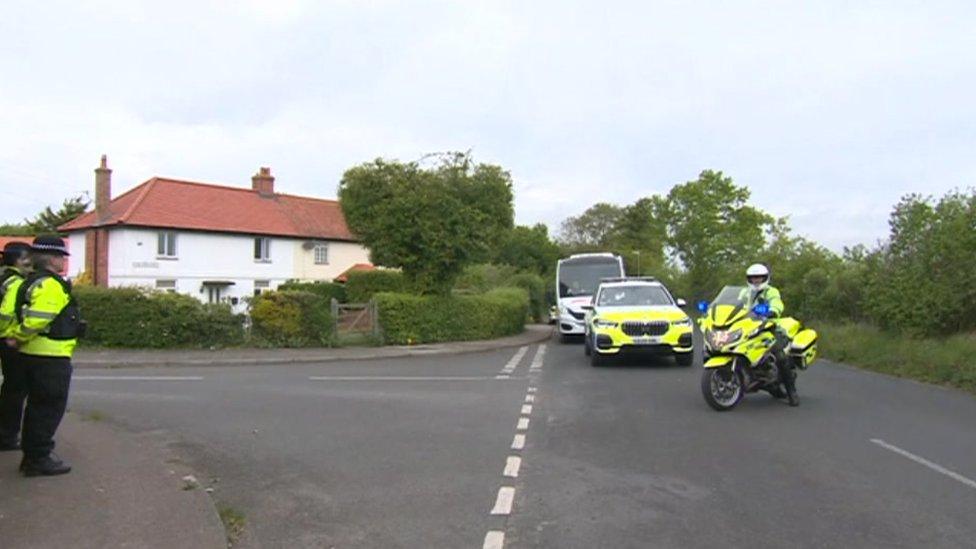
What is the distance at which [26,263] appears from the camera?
6.57m

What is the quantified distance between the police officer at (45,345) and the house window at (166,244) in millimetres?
35798

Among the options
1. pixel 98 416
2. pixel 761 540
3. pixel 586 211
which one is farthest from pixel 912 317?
pixel 586 211

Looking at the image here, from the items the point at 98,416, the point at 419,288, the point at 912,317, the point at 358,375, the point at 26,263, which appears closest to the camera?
the point at 26,263

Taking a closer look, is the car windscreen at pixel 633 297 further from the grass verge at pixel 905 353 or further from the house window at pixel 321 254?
the house window at pixel 321 254

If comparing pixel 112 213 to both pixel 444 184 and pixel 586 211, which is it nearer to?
pixel 444 184

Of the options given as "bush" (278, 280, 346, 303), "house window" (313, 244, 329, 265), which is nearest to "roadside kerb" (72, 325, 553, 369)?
"bush" (278, 280, 346, 303)

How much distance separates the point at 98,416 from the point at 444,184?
643 inches

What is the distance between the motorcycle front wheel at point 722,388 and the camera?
9.81m

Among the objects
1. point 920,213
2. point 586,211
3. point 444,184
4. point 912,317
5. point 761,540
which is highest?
point 586,211

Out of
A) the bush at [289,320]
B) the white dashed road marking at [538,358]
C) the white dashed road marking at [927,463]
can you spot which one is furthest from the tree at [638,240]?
the white dashed road marking at [927,463]

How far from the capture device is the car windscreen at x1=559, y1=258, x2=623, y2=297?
26.7 meters

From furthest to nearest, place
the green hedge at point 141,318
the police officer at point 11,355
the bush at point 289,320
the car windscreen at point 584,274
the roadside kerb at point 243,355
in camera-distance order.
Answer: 1. the car windscreen at point 584,274
2. the bush at point 289,320
3. the green hedge at point 141,318
4. the roadside kerb at point 243,355
5. the police officer at point 11,355

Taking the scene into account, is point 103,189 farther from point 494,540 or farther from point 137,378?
point 494,540

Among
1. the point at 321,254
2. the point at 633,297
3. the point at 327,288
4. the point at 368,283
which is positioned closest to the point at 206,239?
the point at 327,288
